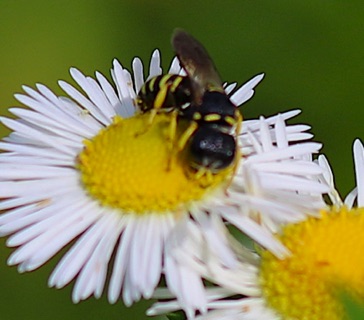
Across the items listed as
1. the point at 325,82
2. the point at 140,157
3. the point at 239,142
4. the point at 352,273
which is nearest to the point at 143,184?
the point at 140,157

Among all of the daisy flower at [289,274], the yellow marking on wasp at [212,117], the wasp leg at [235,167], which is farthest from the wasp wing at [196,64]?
the daisy flower at [289,274]

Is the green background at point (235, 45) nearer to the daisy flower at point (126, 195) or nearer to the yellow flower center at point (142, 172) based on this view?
the daisy flower at point (126, 195)

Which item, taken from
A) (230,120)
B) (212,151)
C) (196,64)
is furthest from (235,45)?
(212,151)

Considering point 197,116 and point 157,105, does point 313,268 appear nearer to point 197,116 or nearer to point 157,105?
point 197,116

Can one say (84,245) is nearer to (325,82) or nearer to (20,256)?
(20,256)

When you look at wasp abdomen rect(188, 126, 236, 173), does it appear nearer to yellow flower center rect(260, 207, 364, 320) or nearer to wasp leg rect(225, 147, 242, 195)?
wasp leg rect(225, 147, 242, 195)

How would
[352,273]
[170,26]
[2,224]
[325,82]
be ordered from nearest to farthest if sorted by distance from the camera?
[352,273]
[2,224]
[325,82]
[170,26]
